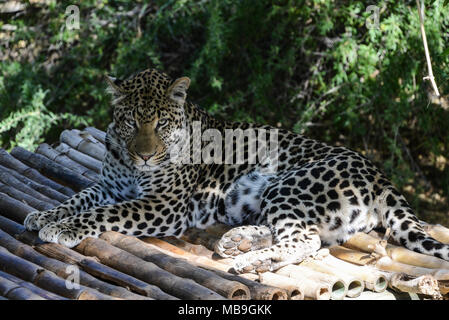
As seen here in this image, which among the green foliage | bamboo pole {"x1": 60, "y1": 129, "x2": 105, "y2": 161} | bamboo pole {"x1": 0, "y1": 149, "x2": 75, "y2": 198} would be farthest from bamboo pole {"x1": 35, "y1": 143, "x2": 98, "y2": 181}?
the green foliage

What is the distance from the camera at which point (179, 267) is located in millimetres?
5441

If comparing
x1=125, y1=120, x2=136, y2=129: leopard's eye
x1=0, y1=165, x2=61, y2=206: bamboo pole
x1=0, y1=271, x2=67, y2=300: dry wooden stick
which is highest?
x1=125, y1=120, x2=136, y2=129: leopard's eye

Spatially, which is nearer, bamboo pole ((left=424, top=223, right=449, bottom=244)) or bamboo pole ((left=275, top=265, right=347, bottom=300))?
bamboo pole ((left=275, top=265, right=347, bottom=300))

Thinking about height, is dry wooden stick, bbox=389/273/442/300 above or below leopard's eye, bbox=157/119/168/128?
below

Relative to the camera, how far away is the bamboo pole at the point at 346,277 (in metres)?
5.39

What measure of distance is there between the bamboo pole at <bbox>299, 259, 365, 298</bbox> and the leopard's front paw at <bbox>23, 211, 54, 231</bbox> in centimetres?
226

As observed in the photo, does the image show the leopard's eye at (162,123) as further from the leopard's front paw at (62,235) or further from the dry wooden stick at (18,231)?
the dry wooden stick at (18,231)

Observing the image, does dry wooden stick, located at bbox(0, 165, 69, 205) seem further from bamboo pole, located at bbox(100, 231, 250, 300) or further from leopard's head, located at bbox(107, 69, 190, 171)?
bamboo pole, located at bbox(100, 231, 250, 300)

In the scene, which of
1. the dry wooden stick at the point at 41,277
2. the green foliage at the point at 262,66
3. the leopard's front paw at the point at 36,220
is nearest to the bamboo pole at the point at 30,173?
the leopard's front paw at the point at 36,220

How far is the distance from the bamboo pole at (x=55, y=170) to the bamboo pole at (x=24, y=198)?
0.70 meters

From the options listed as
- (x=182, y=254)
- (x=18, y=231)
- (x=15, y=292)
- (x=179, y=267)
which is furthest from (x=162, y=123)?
(x=15, y=292)

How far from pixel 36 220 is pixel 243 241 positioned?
1802mm

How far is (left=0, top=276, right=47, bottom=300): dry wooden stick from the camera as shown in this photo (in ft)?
15.8

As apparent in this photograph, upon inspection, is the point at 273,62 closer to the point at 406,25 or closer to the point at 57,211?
the point at 406,25
